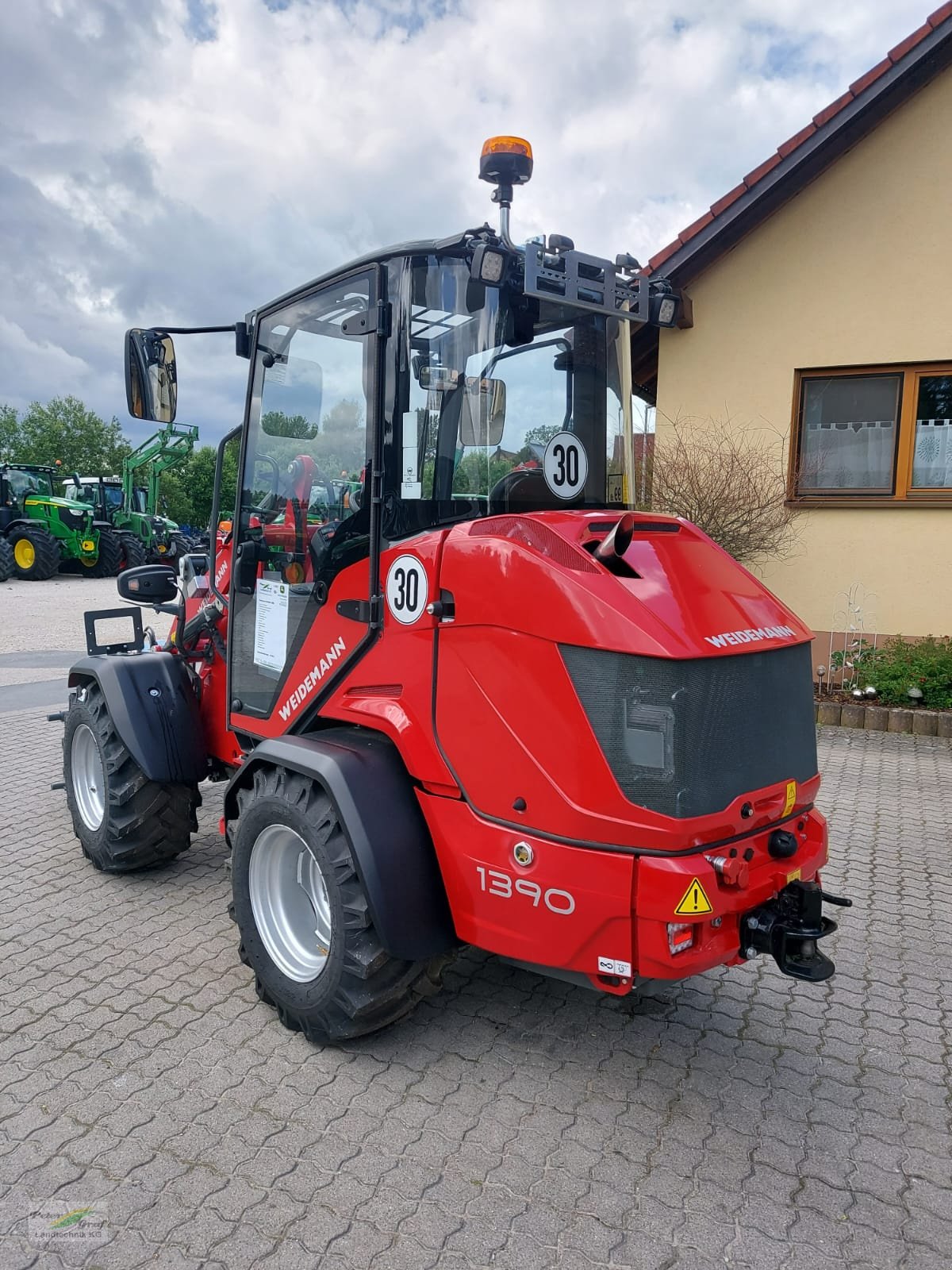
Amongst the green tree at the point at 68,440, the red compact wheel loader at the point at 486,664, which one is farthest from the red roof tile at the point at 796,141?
the green tree at the point at 68,440

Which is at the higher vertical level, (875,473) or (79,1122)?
(875,473)

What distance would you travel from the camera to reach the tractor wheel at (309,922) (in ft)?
8.81

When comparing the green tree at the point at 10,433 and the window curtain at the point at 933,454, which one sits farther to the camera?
the green tree at the point at 10,433

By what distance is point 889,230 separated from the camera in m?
7.86

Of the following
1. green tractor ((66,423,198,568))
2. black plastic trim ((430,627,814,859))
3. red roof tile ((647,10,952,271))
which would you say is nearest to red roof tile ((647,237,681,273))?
red roof tile ((647,10,952,271))

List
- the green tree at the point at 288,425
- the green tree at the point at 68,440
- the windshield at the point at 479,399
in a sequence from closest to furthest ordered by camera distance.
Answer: the windshield at the point at 479,399, the green tree at the point at 288,425, the green tree at the point at 68,440

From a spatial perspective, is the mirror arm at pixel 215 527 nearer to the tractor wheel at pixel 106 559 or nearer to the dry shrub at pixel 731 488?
the dry shrub at pixel 731 488

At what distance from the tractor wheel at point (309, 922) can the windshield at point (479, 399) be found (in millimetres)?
1045

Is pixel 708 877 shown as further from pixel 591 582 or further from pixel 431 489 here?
pixel 431 489

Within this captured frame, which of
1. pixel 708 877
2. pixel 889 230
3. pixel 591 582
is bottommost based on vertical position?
pixel 708 877

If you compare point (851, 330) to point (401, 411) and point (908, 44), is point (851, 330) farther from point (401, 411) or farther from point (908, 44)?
point (401, 411)

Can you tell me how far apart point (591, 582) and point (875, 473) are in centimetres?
682

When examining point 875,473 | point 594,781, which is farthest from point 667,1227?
point 875,473

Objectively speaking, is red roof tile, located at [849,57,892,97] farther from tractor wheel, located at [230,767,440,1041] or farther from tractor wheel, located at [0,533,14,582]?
tractor wheel, located at [0,533,14,582]
